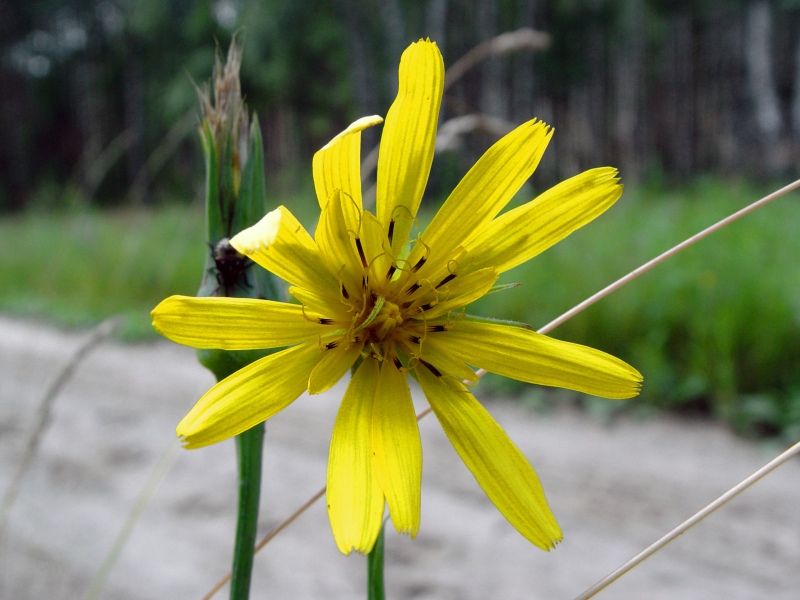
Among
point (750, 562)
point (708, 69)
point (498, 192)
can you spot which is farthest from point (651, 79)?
point (498, 192)

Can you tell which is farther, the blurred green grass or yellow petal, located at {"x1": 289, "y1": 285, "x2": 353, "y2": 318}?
the blurred green grass

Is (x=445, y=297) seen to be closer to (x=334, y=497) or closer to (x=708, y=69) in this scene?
(x=334, y=497)

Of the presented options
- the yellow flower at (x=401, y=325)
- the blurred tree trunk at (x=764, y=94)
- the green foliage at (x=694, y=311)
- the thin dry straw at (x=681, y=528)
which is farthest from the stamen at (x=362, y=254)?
the blurred tree trunk at (x=764, y=94)

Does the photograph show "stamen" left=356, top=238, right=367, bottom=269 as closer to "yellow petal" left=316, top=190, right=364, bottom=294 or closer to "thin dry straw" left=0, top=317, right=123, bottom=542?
"yellow petal" left=316, top=190, right=364, bottom=294

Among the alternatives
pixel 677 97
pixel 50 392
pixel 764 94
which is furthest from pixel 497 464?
pixel 677 97

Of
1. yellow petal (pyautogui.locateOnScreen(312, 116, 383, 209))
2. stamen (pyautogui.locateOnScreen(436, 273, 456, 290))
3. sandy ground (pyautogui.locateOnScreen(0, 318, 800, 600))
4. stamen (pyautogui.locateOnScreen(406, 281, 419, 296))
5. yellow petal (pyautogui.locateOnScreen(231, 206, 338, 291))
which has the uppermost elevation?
yellow petal (pyautogui.locateOnScreen(312, 116, 383, 209))

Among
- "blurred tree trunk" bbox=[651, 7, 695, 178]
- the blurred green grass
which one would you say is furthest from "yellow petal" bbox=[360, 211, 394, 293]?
"blurred tree trunk" bbox=[651, 7, 695, 178]
